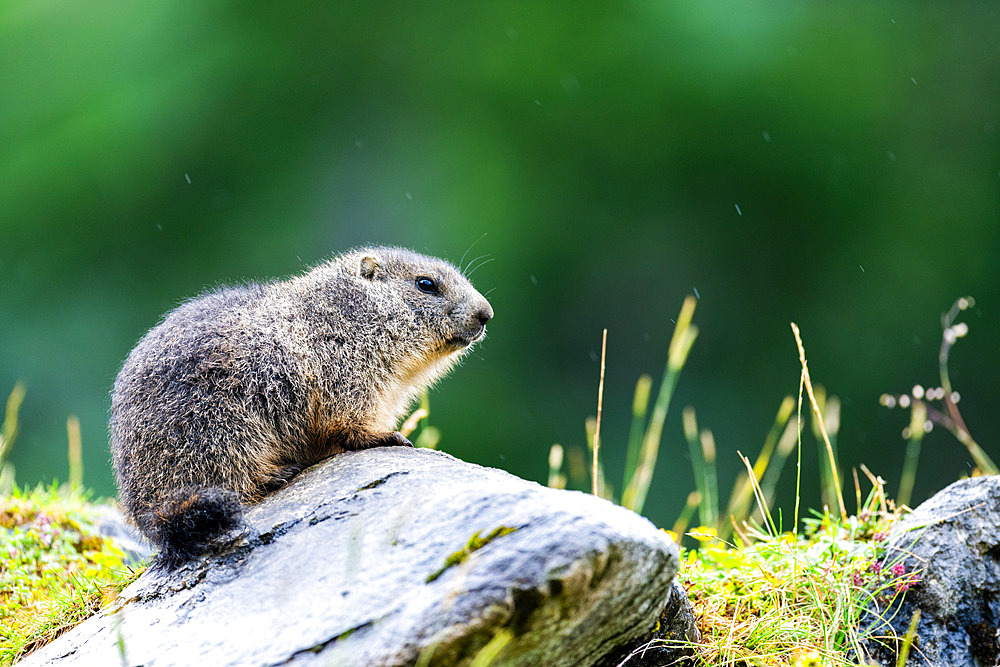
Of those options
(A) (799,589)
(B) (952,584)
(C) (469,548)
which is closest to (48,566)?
(C) (469,548)

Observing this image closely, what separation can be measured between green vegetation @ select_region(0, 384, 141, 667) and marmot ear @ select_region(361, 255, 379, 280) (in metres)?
1.65

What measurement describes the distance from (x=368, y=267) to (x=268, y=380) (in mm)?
947

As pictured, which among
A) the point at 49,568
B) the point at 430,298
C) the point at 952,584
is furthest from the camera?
the point at 430,298

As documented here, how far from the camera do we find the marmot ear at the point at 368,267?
15.6 feet

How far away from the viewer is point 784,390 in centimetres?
1077

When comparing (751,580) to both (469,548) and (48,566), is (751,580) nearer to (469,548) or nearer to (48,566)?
(469,548)

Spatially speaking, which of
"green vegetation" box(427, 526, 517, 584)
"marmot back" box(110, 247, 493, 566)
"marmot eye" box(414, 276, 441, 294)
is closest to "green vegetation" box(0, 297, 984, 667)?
"green vegetation" box(427, 526, 517, 584)

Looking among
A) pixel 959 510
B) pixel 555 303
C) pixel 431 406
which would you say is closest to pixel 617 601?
pixel 959 510

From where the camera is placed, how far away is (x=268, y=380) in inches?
159

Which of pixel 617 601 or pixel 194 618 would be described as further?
pixel 194 618

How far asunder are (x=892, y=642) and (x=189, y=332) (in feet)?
9.74

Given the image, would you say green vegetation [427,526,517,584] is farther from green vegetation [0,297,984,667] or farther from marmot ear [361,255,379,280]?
marmot ear [361,255,379,280]

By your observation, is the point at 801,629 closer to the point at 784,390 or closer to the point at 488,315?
the point at 488,315

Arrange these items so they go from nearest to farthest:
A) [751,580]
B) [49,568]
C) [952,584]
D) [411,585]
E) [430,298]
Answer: [411,585], [952,584], [751,580], [49,568], [430,298]
